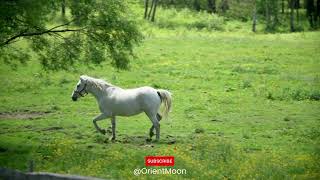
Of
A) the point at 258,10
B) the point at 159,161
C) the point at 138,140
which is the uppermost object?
the point at 159,161

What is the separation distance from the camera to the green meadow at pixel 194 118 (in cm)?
1756

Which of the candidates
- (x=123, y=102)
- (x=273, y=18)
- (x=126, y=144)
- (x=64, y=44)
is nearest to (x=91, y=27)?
(x=64, y=44)

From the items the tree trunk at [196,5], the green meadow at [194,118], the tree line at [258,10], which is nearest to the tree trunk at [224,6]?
the tree line at [258,10]

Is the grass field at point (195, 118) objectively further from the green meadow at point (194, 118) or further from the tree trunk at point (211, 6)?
→ the tree trunk at point (211, 6)

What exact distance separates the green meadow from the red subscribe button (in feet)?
0.97

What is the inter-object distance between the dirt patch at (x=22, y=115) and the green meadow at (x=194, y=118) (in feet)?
0.16

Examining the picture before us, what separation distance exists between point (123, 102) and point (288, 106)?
1153 cm

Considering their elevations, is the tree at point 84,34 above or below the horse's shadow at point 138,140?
above

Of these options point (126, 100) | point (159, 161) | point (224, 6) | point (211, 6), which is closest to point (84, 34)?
point (126, 100)

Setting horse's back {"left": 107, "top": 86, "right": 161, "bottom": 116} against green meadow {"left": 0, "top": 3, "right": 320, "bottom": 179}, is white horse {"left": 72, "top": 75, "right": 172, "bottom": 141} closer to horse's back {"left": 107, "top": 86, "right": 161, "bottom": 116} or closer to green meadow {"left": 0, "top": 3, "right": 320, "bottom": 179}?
horse's back {"left": 107, "top": 86, "right": 161, "bottom": 116}

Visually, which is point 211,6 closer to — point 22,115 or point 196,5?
point 196,5

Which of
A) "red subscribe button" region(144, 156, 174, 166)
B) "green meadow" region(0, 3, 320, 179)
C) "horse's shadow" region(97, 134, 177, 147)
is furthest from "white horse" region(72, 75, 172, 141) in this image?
"red subscribe button" region(144, 156, 174, 166)

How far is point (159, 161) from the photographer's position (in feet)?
57.6

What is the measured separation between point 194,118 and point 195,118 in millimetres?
48
